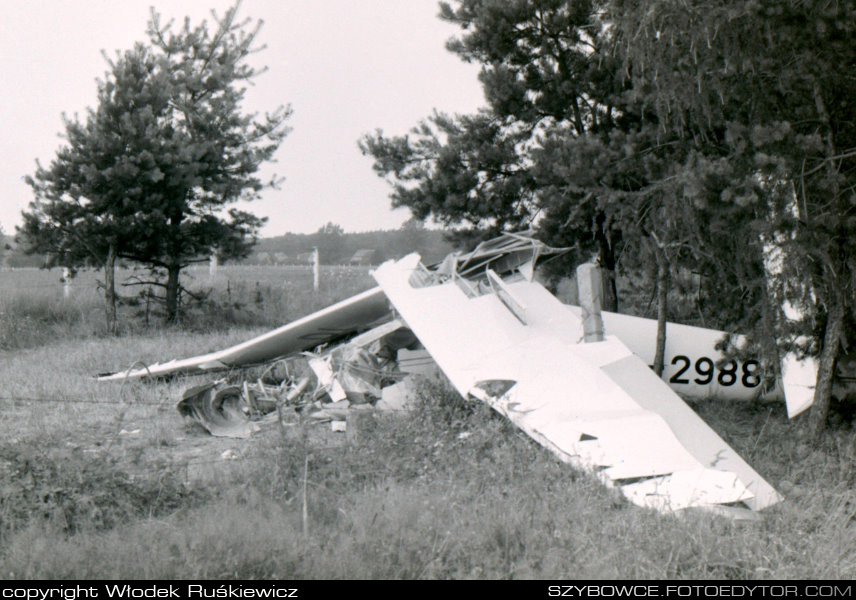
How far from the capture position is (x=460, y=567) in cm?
378

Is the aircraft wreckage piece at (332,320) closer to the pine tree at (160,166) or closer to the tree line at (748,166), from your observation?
the tree line at (748,166)

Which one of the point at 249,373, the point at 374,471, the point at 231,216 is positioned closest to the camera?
the point at 374,471

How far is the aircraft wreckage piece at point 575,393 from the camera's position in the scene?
15.4 ft

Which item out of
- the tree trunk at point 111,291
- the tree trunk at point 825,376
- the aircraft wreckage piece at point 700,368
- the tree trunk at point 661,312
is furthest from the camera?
the tree trunk at point 111,291

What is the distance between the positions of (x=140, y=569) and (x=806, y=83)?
5699 millimetres

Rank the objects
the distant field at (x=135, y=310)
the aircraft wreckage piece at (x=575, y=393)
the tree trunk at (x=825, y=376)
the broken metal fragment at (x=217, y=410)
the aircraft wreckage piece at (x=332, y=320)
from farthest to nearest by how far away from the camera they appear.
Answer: the distant field at (x=135, y=310)
the aircraft wreckage piece at (x=332, y=320)
the broken metal fragment at (x=217, y=410)
the tree trunk at (x=825, y=376)
the aircraft wreckage piece at (x=575, y=393)

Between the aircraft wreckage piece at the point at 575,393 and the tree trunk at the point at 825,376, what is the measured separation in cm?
111

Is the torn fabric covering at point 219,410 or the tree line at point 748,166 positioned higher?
the tree line at point 748,166

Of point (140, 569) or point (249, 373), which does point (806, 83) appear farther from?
point (249, 373)

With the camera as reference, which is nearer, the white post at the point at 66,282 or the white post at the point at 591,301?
the white post at the point at 591,301

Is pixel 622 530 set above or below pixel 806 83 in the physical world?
below

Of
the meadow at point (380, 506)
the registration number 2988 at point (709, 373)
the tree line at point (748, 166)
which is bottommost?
the meadow at point (380, 506)

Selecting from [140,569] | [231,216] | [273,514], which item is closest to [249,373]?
[273,514]

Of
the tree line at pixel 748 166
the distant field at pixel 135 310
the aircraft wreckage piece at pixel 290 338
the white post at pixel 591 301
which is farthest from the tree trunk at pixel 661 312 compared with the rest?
the distant field at pixel 135 310
